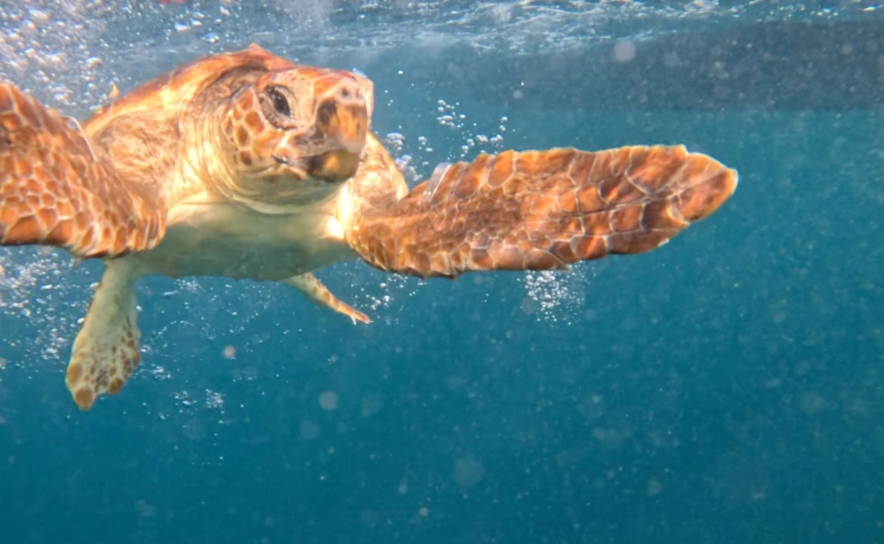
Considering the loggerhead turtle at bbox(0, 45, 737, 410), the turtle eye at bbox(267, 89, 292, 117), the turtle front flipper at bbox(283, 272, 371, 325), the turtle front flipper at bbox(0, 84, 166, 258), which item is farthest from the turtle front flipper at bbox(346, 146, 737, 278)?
the turtle front flipper at bbox(283, 272, 371, 325)

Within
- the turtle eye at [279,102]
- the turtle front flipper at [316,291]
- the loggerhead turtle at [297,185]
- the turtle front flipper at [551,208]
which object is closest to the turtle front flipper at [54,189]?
the loggerhead turtle at [297,185]

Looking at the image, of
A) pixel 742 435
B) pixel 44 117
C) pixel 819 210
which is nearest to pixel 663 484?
pixel 742 435

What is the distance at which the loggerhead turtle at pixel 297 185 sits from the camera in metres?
1.78

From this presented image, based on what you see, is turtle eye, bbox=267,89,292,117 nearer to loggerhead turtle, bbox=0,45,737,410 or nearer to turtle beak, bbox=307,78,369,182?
loggerhead turtle, bbox=0,45,737,410

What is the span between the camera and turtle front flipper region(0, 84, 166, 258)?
1689 mm

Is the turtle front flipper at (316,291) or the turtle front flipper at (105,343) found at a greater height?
the turtle front flipper at (105,343)

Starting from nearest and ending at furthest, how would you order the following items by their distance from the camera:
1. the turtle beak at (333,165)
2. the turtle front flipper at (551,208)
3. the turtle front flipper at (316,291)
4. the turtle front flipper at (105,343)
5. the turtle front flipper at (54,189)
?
the turtle front flipper at (54,189) → the turtle front flipper at (551,208) → the turtle beak at (333,165) → the turtle front flipper at (105,343) → the turtle front flipper at (316,291)

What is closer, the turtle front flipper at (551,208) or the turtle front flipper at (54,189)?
the turtle front flipper at (54,189)

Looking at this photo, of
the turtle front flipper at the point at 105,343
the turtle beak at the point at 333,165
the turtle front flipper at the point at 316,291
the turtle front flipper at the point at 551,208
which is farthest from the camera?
the turtle front flipper at the point at 316,291

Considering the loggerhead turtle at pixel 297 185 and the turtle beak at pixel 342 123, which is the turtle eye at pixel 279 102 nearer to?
the loggerhead turtle at pixel 297 185

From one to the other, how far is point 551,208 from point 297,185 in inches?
38.0

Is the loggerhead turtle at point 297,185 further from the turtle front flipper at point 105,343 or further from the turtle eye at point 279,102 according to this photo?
the turtle front flipper at point 105,343

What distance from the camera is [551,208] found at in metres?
2.01

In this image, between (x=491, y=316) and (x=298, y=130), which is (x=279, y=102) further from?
(x=491, y=316)
